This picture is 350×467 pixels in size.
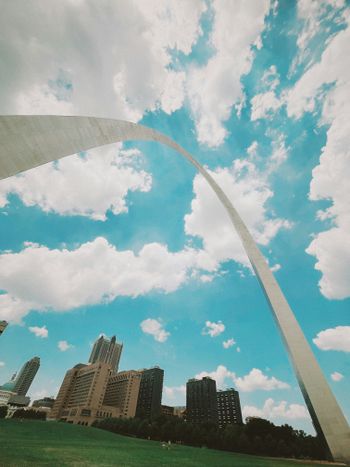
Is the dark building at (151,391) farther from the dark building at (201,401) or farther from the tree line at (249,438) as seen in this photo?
the tree line at (249,438)

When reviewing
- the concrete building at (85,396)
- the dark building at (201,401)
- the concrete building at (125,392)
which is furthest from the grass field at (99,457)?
the dark building at (201,401)

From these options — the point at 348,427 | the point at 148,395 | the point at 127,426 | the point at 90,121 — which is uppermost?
the point at 148,395

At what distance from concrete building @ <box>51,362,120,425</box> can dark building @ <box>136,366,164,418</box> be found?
106ft

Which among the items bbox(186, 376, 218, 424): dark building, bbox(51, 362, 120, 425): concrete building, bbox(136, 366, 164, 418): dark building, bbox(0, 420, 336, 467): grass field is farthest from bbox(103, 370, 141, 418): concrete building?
bbox(0, 420, 336, 467): grass field

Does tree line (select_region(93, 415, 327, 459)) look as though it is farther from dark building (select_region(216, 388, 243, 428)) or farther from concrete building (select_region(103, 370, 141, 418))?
dark building (select_region(216, 388, 243, 428))

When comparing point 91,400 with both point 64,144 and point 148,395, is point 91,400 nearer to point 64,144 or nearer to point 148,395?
point 148,395

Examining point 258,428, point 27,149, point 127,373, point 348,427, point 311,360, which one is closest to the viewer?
point 27,149

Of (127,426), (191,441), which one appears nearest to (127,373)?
(127,426)

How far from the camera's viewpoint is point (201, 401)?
135 metres

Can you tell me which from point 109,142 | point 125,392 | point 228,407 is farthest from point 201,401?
point 109,142

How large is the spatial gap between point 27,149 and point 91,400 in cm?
13118

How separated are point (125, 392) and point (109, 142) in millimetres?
138462

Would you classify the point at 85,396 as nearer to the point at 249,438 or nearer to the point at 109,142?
the point at 249,438

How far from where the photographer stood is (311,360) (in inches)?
347
